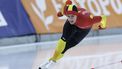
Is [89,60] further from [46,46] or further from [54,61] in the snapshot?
[46,46]

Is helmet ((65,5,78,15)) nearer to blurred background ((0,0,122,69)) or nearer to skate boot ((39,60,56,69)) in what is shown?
skate boot ((39,60,56,69))

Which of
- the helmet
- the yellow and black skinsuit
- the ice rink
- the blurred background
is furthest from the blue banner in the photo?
the helmet

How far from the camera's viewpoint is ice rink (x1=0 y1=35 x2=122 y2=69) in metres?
5.84

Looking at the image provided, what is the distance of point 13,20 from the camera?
8422 mm

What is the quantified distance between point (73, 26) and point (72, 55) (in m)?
1.59

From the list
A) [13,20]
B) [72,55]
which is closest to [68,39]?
[72,55]

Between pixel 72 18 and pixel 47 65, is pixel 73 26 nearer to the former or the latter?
pixel 72 18

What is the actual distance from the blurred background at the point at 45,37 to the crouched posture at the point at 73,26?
0.37m

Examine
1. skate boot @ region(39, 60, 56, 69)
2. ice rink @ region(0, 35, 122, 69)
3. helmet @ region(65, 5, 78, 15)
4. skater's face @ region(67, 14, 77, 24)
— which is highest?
helmet @ region(65, 5, 78, 15)

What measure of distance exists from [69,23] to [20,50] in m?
2.20

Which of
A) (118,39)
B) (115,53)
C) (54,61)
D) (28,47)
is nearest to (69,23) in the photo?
(54,61)

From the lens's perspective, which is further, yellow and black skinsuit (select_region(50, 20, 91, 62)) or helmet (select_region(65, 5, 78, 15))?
yellow and black skinsuit (select_region(50, 20, 91, 62))

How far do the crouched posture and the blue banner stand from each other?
286cm

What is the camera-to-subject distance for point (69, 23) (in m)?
5.63
